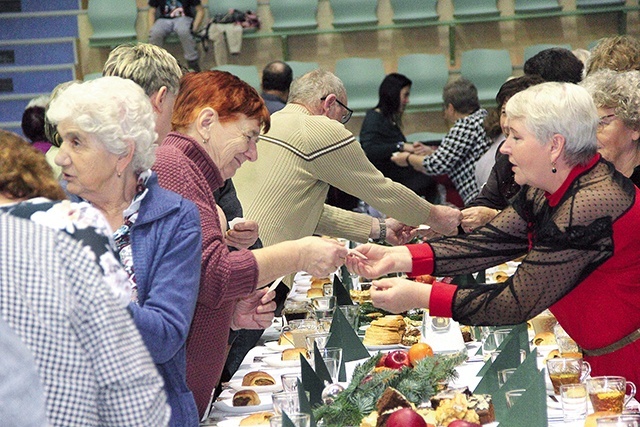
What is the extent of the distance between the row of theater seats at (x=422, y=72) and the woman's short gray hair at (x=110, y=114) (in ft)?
25.3

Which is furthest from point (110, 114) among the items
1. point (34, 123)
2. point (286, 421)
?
point (34, 123)

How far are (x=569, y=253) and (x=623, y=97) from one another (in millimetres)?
883

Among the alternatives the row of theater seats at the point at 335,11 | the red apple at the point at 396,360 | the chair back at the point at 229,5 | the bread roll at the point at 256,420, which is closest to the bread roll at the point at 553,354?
the red apple at the point at 396,360

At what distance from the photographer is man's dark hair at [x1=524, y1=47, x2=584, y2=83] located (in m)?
4.55

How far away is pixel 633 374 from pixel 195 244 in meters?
1.29

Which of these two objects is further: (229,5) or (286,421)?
(229,5)

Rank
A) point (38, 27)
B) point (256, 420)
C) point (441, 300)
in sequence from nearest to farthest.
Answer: point (256, 420)
point (441, 300)
point (38, 27)

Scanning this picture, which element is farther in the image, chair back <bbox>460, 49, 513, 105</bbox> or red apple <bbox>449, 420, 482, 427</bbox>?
chair back <bbox>460, 49, 513, 105</bbox>

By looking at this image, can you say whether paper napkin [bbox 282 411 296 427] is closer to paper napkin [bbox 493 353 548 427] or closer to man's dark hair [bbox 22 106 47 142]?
paper napkin [bbox 493 353 548 427]

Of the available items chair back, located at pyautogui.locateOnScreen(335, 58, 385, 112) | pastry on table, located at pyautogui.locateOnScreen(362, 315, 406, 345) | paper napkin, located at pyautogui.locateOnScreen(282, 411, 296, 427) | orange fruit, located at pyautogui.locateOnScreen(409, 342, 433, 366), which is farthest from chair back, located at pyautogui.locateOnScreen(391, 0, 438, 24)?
paper napkin, located at pyautogui.locateOnScreen(282, 411, 296, 427)

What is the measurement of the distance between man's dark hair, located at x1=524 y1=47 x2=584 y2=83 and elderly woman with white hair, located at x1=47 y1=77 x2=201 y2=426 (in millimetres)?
2691

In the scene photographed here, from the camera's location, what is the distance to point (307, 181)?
14.4 feet

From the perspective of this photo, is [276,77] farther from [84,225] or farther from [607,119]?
[84,225]

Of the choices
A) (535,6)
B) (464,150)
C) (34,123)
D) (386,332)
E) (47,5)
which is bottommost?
(464,150)
